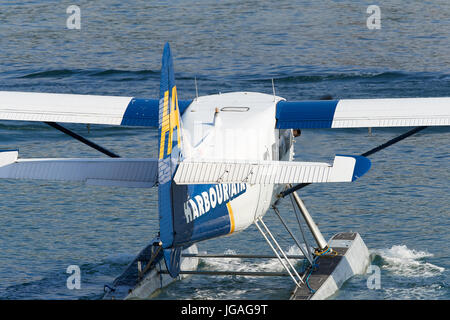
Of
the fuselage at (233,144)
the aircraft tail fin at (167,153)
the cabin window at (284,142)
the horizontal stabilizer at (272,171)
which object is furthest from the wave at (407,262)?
the aircraft tail fin at (167,153)

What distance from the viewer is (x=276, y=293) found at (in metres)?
13.1

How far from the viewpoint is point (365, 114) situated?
44.4ft

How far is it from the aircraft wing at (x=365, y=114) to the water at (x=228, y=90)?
101 inches

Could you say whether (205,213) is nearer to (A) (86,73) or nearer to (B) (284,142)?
(B) (284,142)

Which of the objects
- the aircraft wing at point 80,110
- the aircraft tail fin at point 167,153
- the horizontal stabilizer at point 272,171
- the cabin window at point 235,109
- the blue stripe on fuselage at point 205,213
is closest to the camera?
the aircraft tail fin at point 167,153

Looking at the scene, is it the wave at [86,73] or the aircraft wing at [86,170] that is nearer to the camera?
the aircraft wing at [86,170]

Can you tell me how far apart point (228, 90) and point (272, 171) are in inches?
728

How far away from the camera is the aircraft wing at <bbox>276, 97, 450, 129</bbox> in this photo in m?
13.2

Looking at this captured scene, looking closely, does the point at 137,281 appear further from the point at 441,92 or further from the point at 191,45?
the point at 191,45

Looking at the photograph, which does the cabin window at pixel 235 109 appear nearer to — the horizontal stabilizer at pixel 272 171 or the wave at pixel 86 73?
the horizontal stabilizer at pixel 272 171

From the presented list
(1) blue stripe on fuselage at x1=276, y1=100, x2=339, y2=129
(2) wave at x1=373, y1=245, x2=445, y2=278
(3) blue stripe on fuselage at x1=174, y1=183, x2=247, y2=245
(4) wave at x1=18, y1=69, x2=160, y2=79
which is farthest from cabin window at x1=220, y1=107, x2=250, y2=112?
(4) wave at x1=18, y1=69, x2=160, y2=79

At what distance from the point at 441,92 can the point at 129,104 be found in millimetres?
15909

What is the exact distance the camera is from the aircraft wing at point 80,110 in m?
13.7
